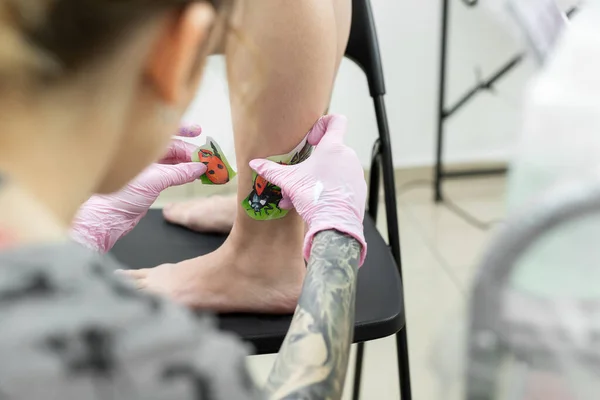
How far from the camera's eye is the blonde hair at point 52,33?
0.33m

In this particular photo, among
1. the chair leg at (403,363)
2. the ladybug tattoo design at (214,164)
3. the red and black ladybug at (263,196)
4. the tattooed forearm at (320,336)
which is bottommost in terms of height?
the chair leg at (403,363)

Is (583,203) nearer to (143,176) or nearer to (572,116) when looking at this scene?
(572,116)

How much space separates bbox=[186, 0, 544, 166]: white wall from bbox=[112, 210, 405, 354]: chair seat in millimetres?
728

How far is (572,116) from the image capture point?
18.1 inches

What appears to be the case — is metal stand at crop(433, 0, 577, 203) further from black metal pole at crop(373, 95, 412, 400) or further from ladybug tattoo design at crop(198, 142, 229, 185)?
ladybug tattoo design at crop(198, 142, 229, 185)

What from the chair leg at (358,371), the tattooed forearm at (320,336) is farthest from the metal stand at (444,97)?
the tattooed forearm at (320,336)

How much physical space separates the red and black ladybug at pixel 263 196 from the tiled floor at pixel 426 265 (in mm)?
229

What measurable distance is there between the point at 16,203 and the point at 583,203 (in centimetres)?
27

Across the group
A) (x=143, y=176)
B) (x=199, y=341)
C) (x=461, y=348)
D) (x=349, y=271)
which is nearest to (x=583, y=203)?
(x=461, y=348)

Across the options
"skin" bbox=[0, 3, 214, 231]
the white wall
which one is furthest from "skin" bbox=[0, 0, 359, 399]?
the white wall

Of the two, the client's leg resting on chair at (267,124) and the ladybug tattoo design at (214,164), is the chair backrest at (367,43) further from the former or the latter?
the ladybug tattoo design at (214,164)

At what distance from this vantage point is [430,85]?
1.89 metres

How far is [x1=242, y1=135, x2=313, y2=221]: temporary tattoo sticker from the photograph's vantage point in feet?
2.60

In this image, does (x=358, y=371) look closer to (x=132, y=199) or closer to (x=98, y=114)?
(x=132, y=199)
